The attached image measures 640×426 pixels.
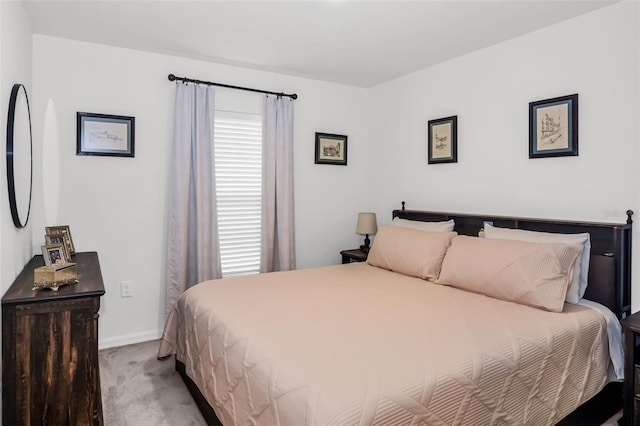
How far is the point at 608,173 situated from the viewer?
2562 millimetres

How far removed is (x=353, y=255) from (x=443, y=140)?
1.46 metres

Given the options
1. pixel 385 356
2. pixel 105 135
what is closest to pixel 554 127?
pixel 385 356

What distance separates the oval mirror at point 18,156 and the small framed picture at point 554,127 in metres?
3.30

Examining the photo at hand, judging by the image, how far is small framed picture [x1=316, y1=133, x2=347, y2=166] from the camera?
4336 millimetres

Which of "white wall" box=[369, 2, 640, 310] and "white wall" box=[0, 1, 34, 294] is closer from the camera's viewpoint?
"white wall" box=[0, 1, 34, 294]

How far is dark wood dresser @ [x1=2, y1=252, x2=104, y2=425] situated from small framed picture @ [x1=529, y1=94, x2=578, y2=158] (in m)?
3.00

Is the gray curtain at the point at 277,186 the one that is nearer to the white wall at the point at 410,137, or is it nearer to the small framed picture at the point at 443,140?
the white wall at the point at 410,137

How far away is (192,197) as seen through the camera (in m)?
3.56

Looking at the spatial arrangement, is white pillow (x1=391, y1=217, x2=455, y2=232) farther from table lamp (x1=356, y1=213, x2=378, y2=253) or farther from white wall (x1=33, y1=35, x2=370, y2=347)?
white wall (x1=33, y1=35, x2=370, y2=347)

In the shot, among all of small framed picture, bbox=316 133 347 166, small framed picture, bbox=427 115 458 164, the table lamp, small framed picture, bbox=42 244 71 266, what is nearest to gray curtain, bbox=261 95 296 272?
small framed picture, bbox=316 133 347 166

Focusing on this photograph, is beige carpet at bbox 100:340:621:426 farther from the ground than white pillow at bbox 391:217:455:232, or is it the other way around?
white pillow at bbox 391:217:455:232

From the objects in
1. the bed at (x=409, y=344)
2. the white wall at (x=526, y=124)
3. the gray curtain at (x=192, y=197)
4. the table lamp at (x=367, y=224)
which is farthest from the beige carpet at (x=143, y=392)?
the white wall at (x=526, y=124)

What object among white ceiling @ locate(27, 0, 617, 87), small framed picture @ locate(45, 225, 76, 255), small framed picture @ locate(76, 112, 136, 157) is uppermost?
white ceiling @ locate(27, 0, 617, 87)

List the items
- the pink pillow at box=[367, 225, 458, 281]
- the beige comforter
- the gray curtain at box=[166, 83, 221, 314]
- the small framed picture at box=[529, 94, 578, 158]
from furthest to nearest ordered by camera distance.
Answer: the gray curtain at box=[166, 83, 221, 314] < the pink pillow at box=[367, 225, 458, 281] < the small framed picture at box=[529, 94, 578, 158] < the beige comforter
